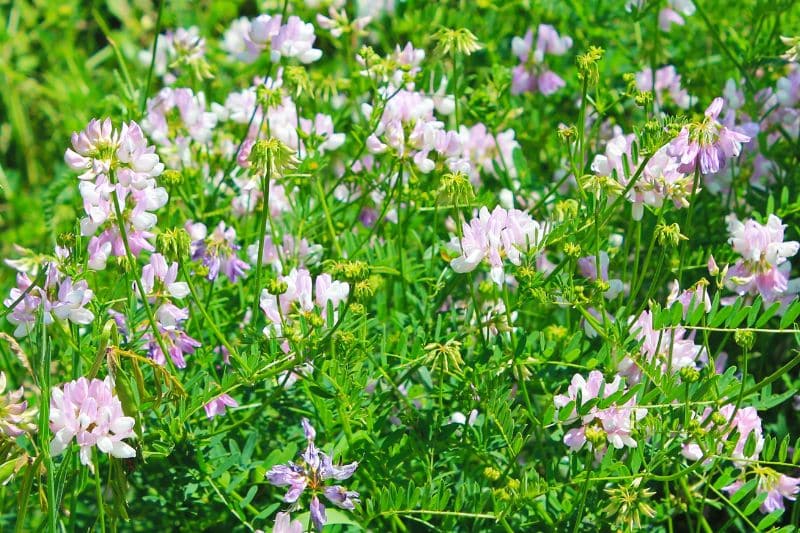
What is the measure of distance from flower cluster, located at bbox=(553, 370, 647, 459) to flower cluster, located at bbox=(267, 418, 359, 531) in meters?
0.33

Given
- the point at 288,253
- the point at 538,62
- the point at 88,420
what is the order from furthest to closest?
the point at 538,62 < the point at 288,253 < the point at 88,420

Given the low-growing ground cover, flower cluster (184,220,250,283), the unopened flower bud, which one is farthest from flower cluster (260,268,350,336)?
the unopened flower bud

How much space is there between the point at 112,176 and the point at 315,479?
1.74 ft

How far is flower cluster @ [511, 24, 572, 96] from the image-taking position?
8.20ft

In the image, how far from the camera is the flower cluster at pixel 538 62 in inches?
98.3

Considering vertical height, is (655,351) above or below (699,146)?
below

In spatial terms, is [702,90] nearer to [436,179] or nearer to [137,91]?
[436,179]

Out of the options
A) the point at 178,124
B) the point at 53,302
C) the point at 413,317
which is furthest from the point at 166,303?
the point at 178,124

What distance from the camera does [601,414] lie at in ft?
5.35

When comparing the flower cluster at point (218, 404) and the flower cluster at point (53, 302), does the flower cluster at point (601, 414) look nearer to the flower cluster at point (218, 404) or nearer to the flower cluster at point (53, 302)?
the flower cluster at point (218, 404)

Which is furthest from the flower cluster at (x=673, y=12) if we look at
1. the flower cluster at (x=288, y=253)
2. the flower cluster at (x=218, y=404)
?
the flower cluster at (x=218, y=404)

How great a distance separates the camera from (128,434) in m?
1.51

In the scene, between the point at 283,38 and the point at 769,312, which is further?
the point at 283,38

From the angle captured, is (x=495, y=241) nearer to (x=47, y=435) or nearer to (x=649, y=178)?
(x=649, y=178)
